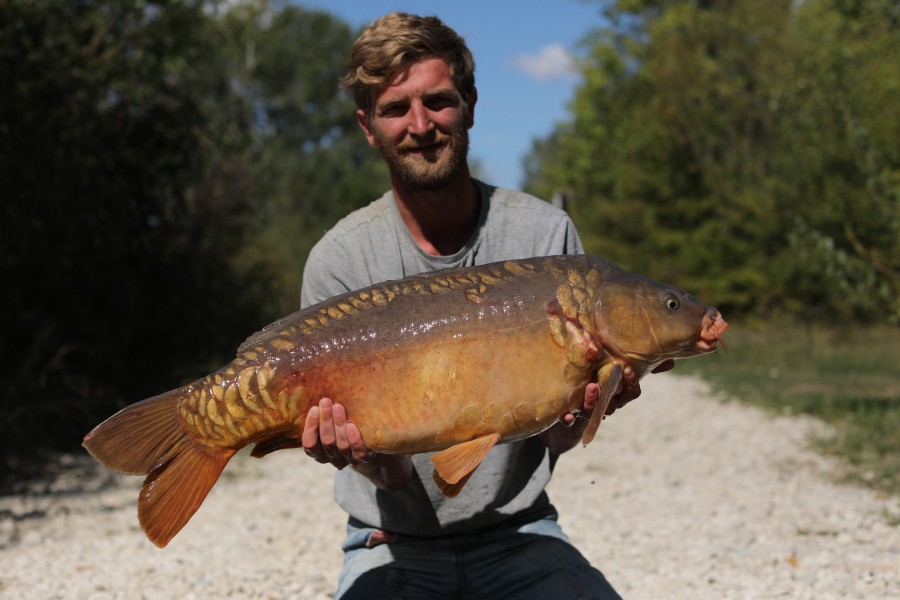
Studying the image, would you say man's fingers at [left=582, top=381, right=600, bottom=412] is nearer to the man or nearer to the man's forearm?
the man

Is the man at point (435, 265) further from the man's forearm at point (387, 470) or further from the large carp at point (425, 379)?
the large carp at point (425, 379)

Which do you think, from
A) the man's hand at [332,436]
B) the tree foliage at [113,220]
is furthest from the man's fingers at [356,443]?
the tree foliage at [113,220]

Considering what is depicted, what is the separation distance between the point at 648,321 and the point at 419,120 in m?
1.09

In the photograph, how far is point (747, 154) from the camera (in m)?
23.7

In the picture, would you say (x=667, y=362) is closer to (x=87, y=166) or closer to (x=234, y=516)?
(x=234, y=516)

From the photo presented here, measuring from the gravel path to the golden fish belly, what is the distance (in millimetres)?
2503

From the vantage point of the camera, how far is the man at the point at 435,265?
3.20 meters

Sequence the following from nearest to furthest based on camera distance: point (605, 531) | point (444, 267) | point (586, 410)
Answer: point (586, 410), point (444, 267), point (605, 531)

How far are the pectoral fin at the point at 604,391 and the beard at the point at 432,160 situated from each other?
37.0 inches

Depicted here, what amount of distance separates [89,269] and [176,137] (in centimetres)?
268

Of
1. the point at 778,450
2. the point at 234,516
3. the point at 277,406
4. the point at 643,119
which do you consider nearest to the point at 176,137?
the point at 234,516

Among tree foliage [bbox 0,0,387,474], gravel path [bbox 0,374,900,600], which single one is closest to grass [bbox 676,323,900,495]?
gravel path [bbox 0,374,900,600]

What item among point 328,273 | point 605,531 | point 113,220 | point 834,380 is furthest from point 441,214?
point 834,380

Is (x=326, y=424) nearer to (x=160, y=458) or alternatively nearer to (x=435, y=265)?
(x=160, y=458)
